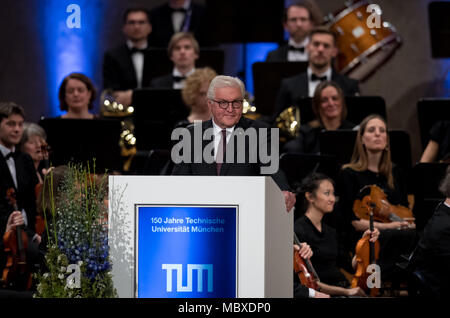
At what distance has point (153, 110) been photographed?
549cm

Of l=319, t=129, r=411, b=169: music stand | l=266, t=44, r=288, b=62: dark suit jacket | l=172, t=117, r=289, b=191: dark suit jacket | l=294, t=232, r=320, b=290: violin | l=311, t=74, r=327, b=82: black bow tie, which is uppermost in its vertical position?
l=266, t=44, r=288, b=62: dark suit jacket

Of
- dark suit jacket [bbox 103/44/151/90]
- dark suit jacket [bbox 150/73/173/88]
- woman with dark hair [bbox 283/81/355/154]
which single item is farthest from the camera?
dark suit jacket [bbox 103/44/151/90]

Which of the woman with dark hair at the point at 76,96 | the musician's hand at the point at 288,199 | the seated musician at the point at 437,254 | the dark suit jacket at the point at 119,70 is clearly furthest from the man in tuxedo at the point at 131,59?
the musician's hand at the point at 288,199

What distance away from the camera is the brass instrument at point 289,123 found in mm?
5566

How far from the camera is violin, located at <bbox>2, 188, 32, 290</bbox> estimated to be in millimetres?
4441

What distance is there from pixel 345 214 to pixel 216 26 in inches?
86.9

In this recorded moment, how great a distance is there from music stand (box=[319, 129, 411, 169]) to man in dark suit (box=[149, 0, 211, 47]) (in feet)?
7.05

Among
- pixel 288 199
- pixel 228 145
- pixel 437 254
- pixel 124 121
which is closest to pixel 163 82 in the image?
pixel 124 121

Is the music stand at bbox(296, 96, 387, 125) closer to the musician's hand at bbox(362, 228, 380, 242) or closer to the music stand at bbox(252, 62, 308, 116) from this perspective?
the music stand at bbox(252, 62, 308, 116)

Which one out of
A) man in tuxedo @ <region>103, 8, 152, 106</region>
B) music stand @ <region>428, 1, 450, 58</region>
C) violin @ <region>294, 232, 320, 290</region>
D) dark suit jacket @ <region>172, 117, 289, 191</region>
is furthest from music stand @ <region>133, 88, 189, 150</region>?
dark suit jacket @ <region>172, 117, 289, 191</region>

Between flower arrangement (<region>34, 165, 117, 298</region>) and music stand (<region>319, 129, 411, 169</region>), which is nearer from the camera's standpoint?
flower arrangement (<region>34, 165, 117, 298</region>)

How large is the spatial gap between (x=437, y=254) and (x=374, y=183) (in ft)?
4.03

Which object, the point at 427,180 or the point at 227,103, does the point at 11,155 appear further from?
the point at 427,180

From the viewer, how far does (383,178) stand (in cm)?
497
